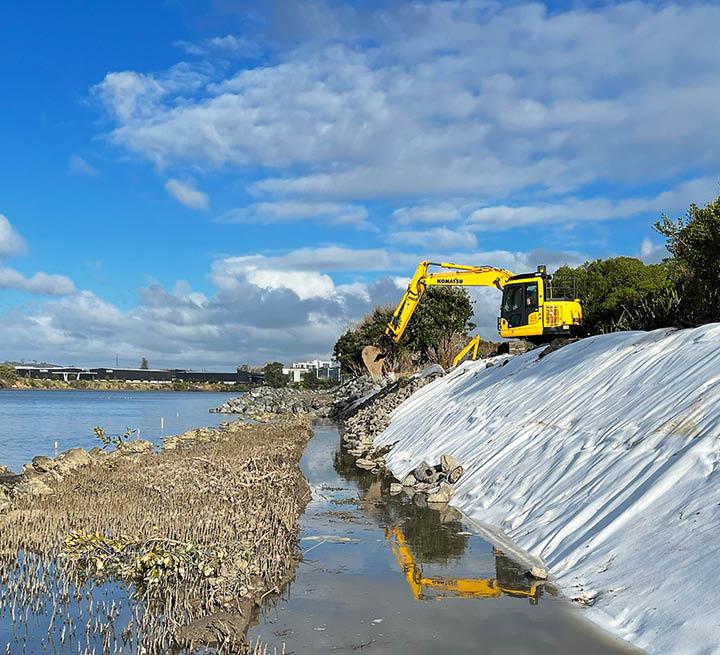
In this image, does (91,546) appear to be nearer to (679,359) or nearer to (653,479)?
(653,479)

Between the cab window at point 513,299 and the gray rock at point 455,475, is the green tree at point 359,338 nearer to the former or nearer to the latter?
the cab window at point 513,299

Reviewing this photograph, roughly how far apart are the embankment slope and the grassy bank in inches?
132

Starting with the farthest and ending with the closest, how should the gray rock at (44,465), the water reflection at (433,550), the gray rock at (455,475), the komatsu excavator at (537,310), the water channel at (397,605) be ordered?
the komatsu excavator at (537,310) < the gray rock at (44,465) < the gray rock at (455,475) < the water reflection at (433,550) < the water channel at (397,605)

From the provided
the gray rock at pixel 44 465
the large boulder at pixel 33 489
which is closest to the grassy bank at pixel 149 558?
the large boulder at pixel 33 489

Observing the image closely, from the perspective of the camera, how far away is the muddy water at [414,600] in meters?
6.84

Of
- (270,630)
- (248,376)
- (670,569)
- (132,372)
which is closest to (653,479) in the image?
(670,569)

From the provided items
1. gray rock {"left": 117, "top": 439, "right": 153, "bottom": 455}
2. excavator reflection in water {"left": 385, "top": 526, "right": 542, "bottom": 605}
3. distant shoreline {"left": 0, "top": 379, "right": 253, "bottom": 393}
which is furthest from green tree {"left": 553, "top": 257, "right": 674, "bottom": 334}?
distant shoreline {"left": 0, "top": 379, "right": 253, "bottom": 393}

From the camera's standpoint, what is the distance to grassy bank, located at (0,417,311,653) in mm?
7047

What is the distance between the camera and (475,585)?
28.6 feet

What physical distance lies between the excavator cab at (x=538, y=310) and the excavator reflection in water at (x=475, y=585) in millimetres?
19005

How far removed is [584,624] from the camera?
23.3 ft

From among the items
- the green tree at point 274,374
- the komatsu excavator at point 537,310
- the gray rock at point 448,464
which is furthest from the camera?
the green tree at point 274,374

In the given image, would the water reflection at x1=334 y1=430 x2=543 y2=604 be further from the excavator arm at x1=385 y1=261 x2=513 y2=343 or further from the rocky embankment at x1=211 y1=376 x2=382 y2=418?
the rocky embankment at x1=211 y1=376 x2=382 y2=418

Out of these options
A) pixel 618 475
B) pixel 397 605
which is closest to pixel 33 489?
pixel 397 605
